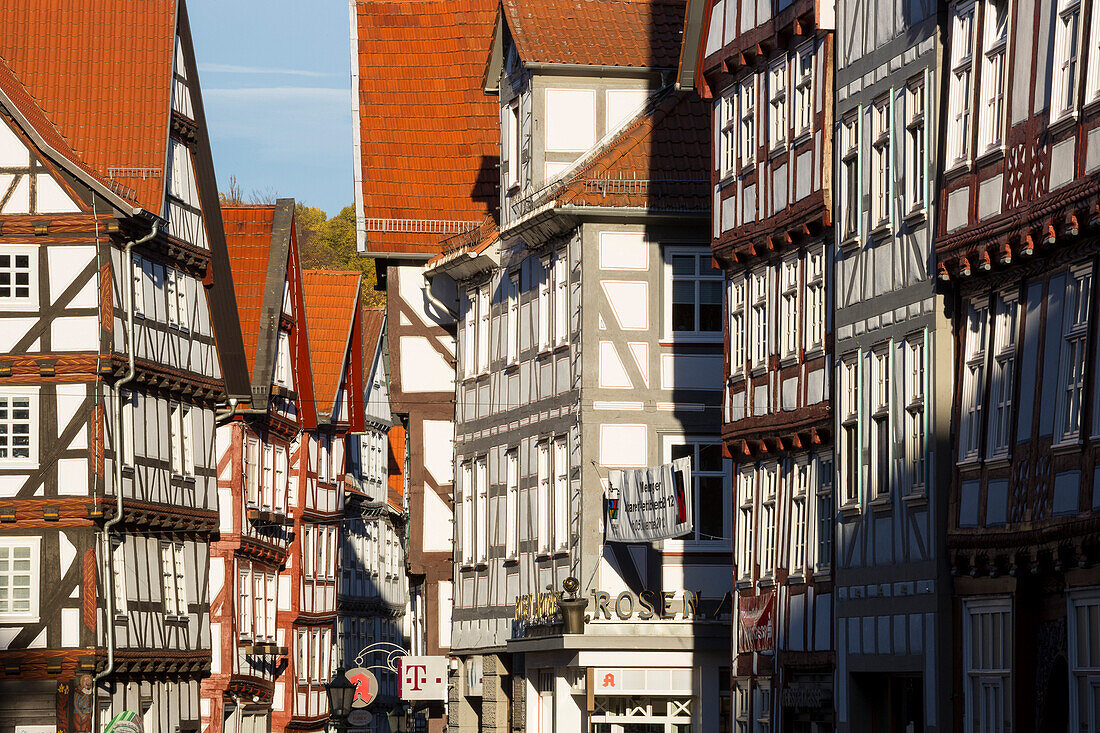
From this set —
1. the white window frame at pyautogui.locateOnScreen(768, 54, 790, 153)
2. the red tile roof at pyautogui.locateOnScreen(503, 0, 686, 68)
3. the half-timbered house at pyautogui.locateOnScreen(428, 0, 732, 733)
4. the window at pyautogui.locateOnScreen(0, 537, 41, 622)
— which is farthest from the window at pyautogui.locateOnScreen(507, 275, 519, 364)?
the white window frame at pyautogui.locateOnScreen(768, 54, 790, 153)

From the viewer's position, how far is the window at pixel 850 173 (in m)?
28.4

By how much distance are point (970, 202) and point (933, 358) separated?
6.72 ft

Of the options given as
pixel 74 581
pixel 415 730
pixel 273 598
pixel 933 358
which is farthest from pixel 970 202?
pixel 415 730

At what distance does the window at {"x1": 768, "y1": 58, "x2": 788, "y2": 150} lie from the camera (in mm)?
31594

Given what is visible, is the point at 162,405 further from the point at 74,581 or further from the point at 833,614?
the point at 833,614

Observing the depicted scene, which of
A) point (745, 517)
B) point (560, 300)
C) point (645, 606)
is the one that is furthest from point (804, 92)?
point (645, 606)

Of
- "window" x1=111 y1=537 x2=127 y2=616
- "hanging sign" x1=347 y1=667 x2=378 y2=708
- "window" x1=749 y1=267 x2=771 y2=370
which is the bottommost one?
"hanging sign" x1=347 y1=667 x2=378 y2=708

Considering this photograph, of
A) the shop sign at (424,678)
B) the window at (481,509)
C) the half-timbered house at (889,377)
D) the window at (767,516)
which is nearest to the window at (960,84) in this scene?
the half-timbered house at (889,377)

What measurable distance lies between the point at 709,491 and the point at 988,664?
13.7m

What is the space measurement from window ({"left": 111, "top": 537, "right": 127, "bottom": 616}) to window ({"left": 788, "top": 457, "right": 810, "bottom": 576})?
45.1 ft

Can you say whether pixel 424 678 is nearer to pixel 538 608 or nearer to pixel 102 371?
pixel 538 608

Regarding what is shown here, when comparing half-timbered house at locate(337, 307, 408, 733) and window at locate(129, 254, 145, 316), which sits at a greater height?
window at locate(129, 254, 145, 316)

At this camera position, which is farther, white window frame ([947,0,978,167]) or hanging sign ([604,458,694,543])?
hanging sign ([604,458,694,543])

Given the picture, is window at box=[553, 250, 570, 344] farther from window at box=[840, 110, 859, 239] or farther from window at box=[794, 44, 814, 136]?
window at box=[840, 110, 859, 239]
